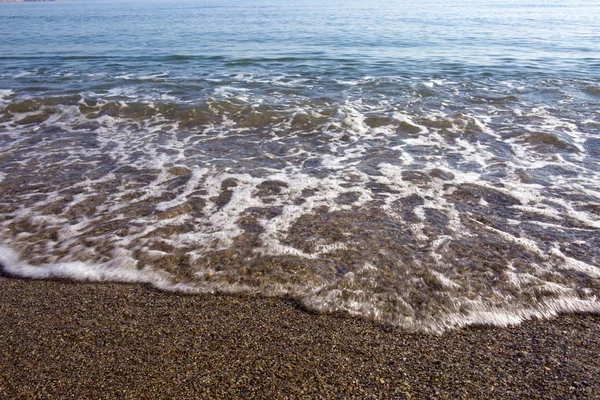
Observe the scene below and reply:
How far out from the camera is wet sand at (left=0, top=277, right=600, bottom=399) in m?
2.55

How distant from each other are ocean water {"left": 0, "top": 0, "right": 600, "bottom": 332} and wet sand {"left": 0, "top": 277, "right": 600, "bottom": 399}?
223 mm

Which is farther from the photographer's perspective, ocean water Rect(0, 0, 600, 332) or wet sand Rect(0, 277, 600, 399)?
ocean water Rect(0, 0, 600, 332)

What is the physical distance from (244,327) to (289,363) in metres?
0.49

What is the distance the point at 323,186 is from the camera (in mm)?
5453

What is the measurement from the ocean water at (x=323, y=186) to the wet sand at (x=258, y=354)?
22cm

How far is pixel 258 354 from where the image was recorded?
111 inches

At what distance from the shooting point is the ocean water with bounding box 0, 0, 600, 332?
3.64 m

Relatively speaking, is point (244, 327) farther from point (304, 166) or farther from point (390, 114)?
point (390, 114)

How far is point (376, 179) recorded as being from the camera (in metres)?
5.64

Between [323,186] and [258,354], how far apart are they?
291 centimetres

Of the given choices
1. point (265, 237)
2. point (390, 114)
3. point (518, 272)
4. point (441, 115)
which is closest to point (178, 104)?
point (390, 114)

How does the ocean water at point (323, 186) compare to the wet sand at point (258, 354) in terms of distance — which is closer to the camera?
the wet sand at point (258, 354)

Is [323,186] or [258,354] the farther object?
[323,186]

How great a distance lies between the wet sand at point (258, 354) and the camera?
2.55 meters
